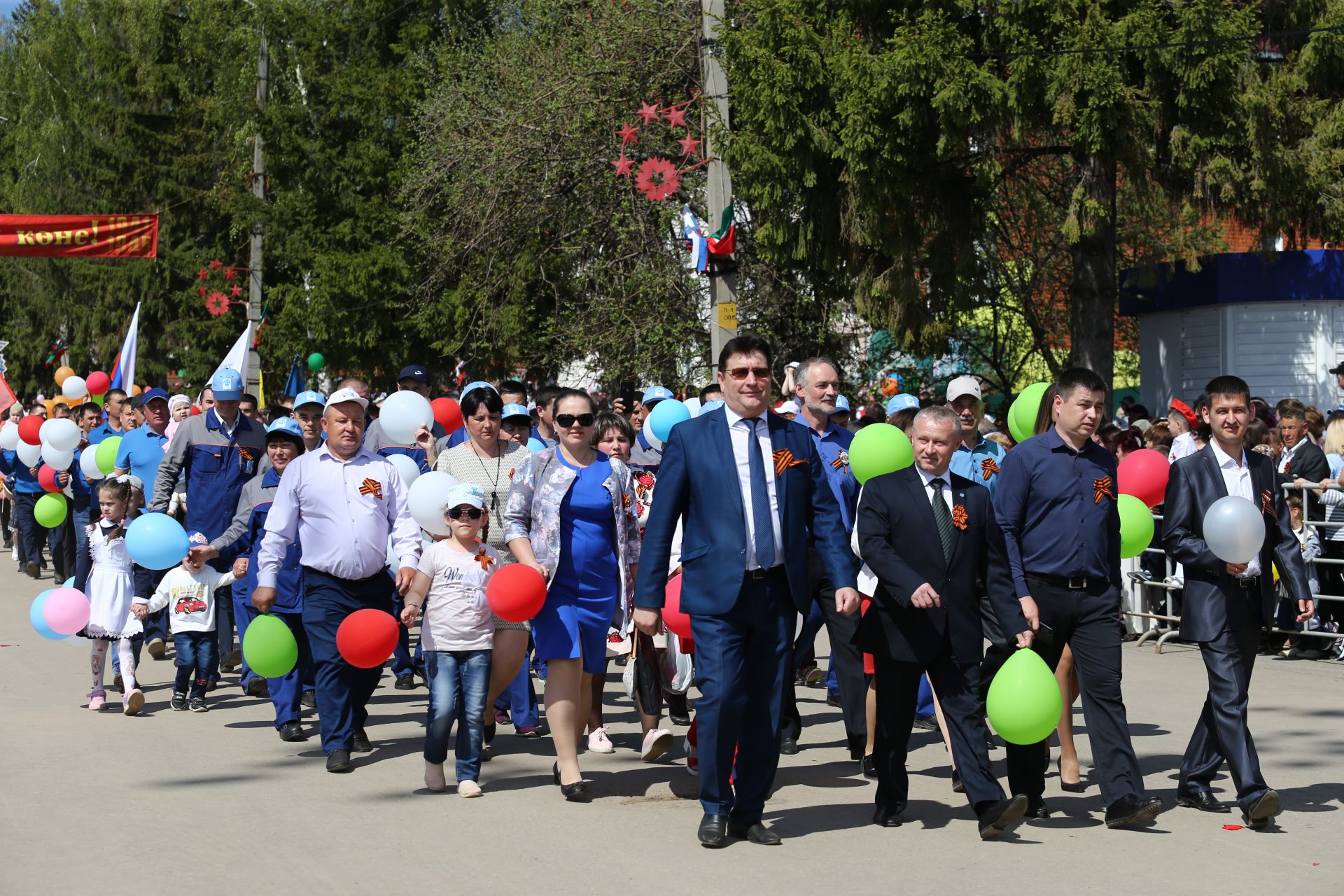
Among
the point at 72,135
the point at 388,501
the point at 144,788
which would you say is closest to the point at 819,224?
the point at 388,501

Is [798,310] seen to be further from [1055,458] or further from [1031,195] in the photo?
[1055,458]

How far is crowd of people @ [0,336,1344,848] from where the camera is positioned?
264 inches

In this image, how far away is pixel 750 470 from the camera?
22.0ft

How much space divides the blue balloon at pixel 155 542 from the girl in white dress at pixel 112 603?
28 centimetres

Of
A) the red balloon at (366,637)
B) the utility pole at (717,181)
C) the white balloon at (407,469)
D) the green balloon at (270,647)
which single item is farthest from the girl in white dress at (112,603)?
the utility pole at (717,181)

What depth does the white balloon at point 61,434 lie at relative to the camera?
16828mm

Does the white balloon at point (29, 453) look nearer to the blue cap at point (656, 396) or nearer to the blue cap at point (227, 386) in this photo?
the blue cap at point (227, 386)

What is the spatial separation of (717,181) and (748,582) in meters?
9.23

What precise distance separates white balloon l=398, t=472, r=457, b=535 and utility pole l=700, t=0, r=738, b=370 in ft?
21.8

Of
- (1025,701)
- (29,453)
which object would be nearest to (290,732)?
(1025,701)

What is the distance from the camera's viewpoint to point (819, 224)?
19.4 meters

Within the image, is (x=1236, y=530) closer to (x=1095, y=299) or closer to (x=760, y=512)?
(x=760, y=512)

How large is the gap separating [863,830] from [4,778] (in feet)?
14.6

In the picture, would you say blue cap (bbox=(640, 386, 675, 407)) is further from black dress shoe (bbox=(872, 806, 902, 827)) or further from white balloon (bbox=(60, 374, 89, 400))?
white balloon (bbox=(60, 374, 89, 400))
